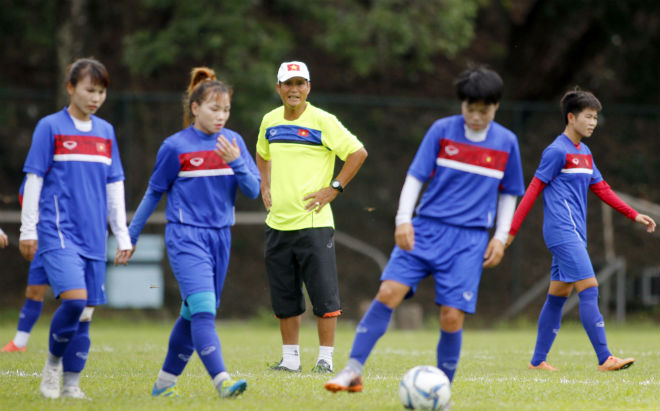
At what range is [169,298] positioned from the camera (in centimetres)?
1491

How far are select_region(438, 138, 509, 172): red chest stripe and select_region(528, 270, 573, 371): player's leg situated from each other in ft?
9.10

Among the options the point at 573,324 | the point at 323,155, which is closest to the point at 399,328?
the point at 573,324

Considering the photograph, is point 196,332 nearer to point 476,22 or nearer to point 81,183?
point 81,183

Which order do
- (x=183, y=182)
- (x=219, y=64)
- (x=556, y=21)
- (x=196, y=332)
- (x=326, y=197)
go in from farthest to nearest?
1. (x=556, y=21)
2. (x=219, y=64)
3. (x=326, y=197)
4. (x=183, y=182)
5. (x=196, y=332)

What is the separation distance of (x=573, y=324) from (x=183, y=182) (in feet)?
34.5

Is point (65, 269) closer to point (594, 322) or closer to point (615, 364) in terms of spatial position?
point (594, 322)

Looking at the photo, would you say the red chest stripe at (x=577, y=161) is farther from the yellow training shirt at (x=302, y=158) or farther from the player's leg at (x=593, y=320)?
the yellow training shirt at (x=302, y=158)

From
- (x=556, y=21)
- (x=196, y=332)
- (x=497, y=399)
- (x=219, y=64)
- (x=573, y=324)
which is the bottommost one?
(x=573, y=324)

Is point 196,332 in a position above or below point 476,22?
below

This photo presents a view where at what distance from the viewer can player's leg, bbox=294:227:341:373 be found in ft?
23.5

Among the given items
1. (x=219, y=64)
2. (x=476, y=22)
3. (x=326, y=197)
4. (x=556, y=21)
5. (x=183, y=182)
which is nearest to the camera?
(x=183, y=182)

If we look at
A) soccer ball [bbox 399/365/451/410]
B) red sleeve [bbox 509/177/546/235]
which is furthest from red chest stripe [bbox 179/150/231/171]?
red sleeve [bbox 509/177/546/235]

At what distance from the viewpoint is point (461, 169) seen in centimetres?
521

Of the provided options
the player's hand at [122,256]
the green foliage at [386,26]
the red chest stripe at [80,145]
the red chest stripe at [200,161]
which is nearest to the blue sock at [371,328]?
the red chest stripe at [200,161]
